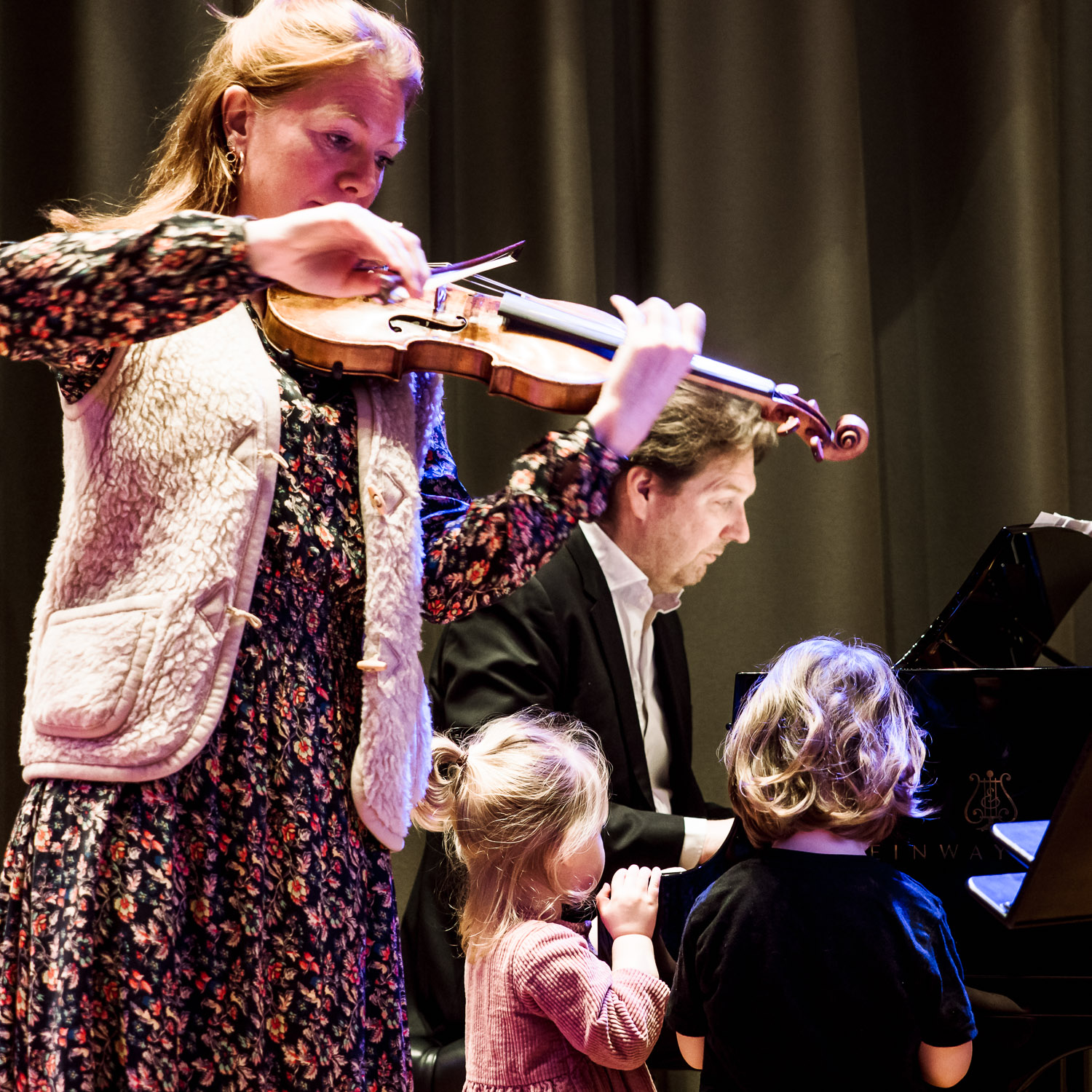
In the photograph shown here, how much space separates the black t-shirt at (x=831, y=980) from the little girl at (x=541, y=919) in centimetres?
14

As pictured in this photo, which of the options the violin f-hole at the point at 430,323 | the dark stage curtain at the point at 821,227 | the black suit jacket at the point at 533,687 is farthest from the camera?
the dark stage curtain at the point at 821,227

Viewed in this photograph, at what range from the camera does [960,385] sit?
11.0 ft

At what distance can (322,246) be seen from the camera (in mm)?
917

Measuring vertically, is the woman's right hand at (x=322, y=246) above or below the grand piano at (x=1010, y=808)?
above

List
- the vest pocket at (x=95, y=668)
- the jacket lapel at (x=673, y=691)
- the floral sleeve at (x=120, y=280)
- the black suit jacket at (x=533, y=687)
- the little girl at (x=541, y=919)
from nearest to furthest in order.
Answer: the floral sleeve at (x=120, y=280) < the vest pocket at (x=95, y=668) < the little girl at (x=541, y=919) < the black suit jacket at (x=533, y=687) < the jacket lapel at (x=673, y=691)

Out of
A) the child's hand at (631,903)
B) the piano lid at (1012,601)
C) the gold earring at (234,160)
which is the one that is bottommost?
the child's hand at (631,903)

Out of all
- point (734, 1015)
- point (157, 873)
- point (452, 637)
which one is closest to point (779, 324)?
point (452, 637)

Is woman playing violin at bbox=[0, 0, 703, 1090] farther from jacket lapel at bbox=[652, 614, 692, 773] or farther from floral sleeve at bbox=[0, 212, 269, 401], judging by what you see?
jacket lapel at bbox=[652, 614, 692, 773]

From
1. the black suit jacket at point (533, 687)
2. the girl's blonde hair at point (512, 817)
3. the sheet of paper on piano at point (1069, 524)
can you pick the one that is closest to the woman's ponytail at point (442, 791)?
the girl's blonde hair at point (512, 817)

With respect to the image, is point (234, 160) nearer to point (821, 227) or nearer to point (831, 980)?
point (831, 980)

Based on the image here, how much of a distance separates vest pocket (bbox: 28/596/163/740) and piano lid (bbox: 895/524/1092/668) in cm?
136

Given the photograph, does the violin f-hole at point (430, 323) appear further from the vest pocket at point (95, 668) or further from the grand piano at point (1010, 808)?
the grand piano at point (1010, 808)

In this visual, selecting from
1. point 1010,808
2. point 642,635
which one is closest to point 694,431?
point 642,635

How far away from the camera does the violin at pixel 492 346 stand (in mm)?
1197
